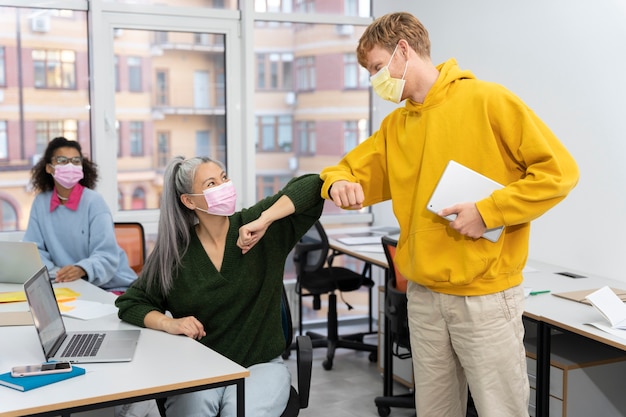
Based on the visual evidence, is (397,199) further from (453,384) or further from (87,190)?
(87,190)

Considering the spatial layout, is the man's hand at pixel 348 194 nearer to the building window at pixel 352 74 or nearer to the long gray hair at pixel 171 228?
the long gray hair at pixel 171 228

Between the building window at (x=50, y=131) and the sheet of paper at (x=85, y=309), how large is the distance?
201 centimetres

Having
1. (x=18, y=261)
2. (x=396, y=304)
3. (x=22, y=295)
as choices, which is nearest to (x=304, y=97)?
(x=396, y=304)

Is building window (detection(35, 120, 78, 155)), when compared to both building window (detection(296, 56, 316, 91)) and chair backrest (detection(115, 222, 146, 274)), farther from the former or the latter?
building window (detection(296, 56, 316, 91))

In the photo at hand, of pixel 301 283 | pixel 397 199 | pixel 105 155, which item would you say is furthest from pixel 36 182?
pixel 397 199

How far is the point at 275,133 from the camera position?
5320 millimetres

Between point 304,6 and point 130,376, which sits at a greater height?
point 304,6

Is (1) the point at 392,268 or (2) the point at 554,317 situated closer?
(2) the point at 554,317

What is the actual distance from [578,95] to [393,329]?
1.59m

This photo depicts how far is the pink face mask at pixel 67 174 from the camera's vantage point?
3.73m

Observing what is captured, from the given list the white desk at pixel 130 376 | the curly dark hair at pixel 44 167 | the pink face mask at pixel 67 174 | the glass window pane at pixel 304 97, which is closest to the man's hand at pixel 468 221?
the white desk at pixel 130 376

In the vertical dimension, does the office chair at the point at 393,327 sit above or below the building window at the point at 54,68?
below

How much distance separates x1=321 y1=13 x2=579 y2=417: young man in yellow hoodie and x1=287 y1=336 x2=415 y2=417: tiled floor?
1.61m

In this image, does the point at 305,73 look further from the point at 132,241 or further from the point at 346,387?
the point at 346,387
